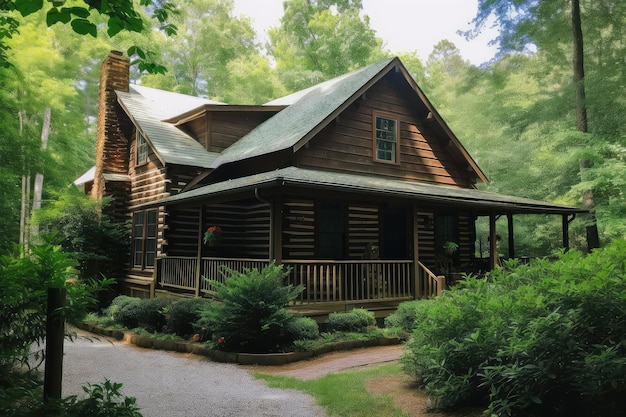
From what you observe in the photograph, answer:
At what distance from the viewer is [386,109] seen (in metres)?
16.5

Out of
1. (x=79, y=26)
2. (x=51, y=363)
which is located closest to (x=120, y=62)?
(x=79, y=26)

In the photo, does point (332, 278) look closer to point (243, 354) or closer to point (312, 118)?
point (312, 118)

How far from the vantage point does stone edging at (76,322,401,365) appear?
29.0 ft

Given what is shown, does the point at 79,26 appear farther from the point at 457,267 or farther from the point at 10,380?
the point at 457,267

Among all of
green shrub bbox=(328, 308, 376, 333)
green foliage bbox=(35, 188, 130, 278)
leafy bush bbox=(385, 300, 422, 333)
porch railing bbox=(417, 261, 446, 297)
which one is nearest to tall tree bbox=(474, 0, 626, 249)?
porch railing bbox=(417, 261, 446, 297)

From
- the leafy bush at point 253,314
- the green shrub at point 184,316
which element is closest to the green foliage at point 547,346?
the leafy bush at point 253,314

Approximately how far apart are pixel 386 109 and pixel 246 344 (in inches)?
396

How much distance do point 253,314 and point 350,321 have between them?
2.55 metres

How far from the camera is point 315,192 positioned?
11656 mm

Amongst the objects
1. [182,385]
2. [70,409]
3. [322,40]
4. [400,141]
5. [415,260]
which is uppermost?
[322,40]

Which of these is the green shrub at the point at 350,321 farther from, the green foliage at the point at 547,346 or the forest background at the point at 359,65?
the forest background at the point at 359,65

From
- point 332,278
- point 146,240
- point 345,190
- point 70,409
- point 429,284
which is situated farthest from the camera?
point 146,240

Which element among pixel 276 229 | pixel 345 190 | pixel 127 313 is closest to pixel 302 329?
pixel 276 229

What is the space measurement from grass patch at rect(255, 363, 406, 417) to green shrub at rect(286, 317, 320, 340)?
1.70 m
